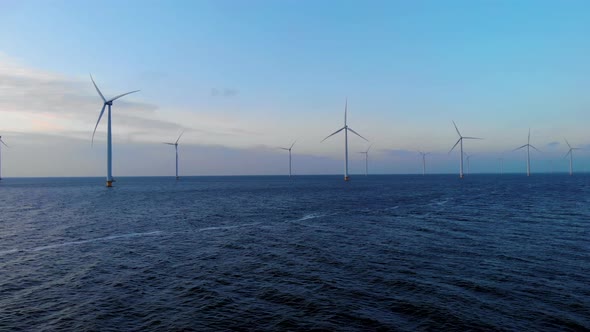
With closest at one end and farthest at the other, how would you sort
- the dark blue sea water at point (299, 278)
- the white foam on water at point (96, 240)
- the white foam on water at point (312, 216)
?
1. the dark blue sea water at point (299, 278)
2. the white foam on water at point (96, 240)
3. the white foam on water at point (312, 216)

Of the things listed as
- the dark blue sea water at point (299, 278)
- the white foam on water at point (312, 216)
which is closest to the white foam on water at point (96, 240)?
the dark blue sea water at point (299, 278)

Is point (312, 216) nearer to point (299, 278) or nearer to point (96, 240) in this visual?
point (96, 240)

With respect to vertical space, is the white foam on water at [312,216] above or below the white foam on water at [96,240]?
below

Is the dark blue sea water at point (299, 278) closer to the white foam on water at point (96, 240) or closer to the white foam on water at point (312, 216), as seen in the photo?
the white foam on water at point (96, 240)

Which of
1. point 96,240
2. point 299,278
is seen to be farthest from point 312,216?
point 299,278

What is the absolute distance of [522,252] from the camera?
113 feet

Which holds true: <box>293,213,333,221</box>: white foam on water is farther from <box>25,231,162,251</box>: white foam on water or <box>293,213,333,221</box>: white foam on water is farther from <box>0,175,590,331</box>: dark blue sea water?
<box>25,231,162,251</box>: white foam on water

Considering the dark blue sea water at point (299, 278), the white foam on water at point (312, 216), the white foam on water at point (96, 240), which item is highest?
the white foam on water at point (96, 240)

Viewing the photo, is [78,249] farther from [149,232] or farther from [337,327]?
[337,327]

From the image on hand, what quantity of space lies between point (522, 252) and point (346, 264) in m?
16.7

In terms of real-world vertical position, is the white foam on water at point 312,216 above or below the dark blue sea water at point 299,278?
above

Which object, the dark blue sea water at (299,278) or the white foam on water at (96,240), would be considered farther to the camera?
the white foam on water at (96,240)

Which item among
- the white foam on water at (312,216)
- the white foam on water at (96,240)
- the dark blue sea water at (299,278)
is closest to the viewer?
the dark blue sea water at (299,278)

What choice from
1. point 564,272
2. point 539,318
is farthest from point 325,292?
point 564,272
